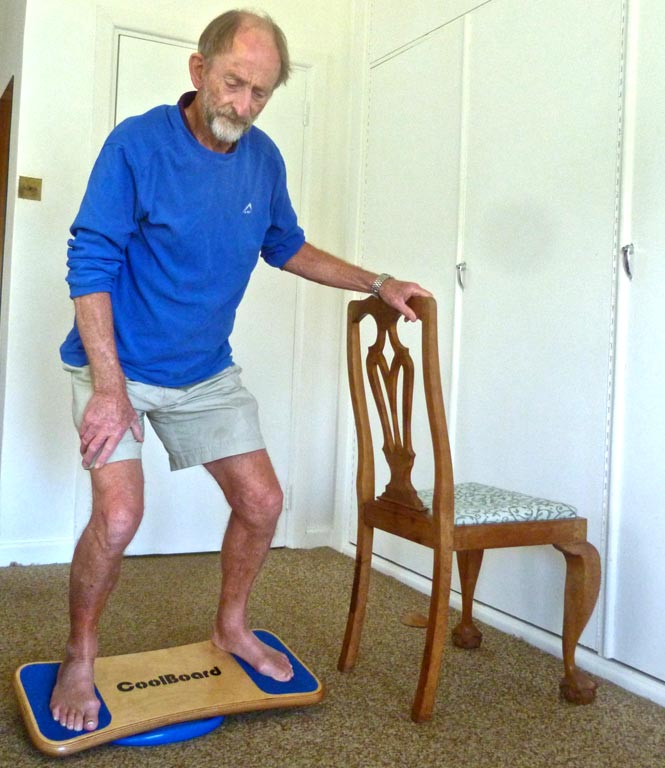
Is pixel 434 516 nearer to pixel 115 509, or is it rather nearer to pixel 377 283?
pixel 377 283

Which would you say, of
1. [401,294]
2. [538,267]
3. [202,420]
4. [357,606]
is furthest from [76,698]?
[538,267]

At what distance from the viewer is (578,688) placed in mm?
1951

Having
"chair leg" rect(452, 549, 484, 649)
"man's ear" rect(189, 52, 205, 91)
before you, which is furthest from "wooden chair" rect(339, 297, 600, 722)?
"man's ear" rect(189, 52, 205, 91)

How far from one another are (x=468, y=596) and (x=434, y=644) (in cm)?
52

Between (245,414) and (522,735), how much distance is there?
959 mm

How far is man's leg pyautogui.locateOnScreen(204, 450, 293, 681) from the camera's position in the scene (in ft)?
6.21

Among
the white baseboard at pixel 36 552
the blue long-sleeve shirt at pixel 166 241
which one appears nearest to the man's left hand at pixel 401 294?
the blue long-sleeve shirt at pixel 166 241

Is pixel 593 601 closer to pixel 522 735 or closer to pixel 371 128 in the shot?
pixel 522 735

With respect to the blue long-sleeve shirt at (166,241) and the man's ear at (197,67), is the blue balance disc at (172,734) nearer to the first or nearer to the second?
the blue long-sleeve shirt at (166,241)

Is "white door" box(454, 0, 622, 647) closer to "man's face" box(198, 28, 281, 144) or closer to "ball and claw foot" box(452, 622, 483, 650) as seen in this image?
"ball and claw foot" box(452, 622, 483, 650)

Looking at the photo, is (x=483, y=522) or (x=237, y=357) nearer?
(x=483, y=522)

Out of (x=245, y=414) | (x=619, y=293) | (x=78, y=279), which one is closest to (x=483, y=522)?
(x=245, y=414)

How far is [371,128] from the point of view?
3.38 meters

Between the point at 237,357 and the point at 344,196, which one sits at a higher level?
the point at 344,196
